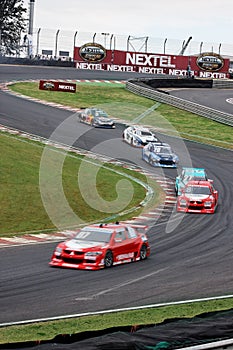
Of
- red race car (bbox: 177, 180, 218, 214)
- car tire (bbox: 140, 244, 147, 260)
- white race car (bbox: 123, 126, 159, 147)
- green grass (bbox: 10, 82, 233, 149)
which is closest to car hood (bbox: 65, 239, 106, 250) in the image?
car tire (bbox: 140, 244, 147, 260)

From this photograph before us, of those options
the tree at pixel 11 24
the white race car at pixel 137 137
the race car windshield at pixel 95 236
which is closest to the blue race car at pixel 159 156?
the white race car at pixel 137 137

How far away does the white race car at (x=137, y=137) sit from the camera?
4397 cm

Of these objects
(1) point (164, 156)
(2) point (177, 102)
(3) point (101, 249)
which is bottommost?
(1) point (164, 156)

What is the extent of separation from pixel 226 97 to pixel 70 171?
33.6 m

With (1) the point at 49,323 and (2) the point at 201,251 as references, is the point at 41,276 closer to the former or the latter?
(1) the point at 49,323

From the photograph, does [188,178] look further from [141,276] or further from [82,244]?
[141,276]

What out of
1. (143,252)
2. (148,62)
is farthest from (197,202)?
(148,62)

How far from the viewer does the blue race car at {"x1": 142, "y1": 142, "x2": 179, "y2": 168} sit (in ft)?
130

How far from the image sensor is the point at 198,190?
31500 mm

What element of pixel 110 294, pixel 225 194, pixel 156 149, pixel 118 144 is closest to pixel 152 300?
pixel 110 294

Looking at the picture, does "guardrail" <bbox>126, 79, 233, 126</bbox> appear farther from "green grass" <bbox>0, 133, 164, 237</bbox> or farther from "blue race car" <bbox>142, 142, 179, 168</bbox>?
"green grass" <bbox>0, 133, 164, 237</bbox>

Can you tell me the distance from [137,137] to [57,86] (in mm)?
17732

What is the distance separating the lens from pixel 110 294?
1777 cm

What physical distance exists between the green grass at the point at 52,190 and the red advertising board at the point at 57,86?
20397 mm
